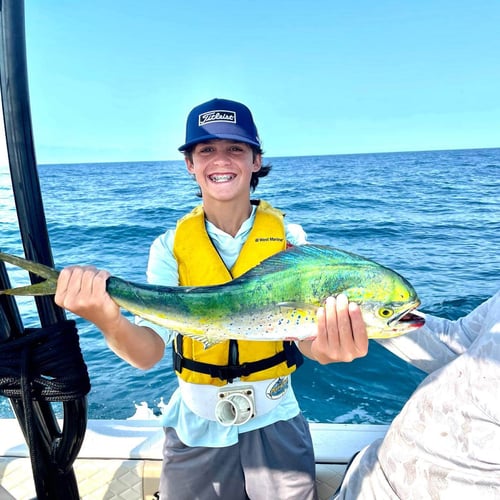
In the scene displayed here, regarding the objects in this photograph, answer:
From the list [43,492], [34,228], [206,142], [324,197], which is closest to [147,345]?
[34,228]

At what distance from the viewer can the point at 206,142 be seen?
2.24 m

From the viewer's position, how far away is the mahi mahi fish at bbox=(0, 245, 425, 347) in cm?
163

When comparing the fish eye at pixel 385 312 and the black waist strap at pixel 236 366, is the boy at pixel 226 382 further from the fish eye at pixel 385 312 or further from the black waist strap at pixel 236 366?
the fish eye at pixel 385 312

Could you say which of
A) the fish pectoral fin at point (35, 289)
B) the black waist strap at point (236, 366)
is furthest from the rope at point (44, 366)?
the black waist strap at point (236, 366)

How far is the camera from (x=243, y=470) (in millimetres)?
2252

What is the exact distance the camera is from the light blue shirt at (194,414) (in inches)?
86.5

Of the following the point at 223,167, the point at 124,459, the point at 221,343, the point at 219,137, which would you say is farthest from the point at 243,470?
the point at 219,137

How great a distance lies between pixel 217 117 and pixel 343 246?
11592mm

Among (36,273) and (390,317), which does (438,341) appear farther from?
(36,273)

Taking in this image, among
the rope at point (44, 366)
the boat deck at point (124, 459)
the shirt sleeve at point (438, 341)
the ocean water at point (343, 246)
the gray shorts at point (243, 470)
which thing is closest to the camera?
the rope at point (44, 366)

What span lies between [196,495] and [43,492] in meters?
0.70

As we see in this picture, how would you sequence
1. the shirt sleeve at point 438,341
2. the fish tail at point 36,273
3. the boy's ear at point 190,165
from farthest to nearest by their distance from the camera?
1. the boy's ear at point 190,165
2. the shirt sleeve at point 438,341
3. the fish tail at point 36,273

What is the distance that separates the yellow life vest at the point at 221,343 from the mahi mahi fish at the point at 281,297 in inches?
21.1

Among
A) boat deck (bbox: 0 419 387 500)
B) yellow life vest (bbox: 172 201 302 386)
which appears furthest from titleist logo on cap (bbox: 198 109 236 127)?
boat deck (bbox: 0 419 387 500)
